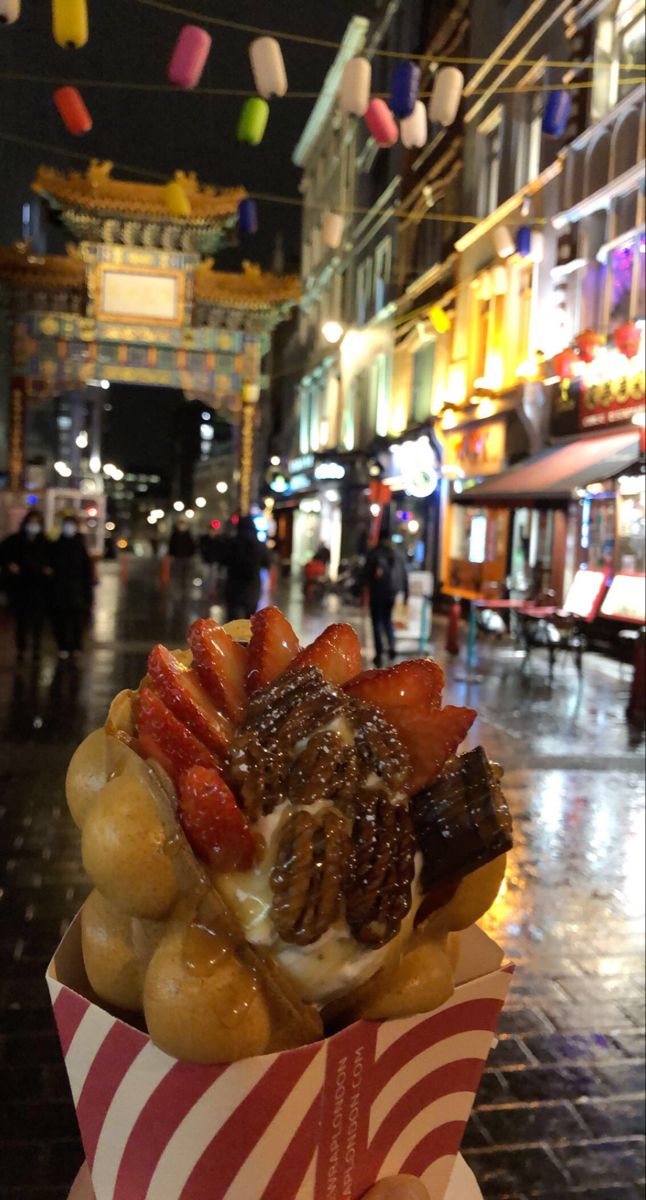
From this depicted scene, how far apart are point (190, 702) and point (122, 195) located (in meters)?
23.0

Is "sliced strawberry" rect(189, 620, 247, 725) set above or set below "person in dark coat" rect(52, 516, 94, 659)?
above

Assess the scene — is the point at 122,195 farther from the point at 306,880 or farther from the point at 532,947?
the point at 306,880

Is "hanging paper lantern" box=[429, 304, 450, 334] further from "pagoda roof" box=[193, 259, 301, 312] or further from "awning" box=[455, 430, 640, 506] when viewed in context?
"awning" box=[455, 430, 640, 506]

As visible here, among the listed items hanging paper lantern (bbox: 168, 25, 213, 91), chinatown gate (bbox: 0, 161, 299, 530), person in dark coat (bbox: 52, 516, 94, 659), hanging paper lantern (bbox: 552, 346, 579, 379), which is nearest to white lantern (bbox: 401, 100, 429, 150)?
hanging paper lantern (bbox: 168, 25, 213, 91)

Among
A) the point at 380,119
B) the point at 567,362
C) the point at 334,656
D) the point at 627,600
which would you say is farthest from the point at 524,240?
the point at 334,656

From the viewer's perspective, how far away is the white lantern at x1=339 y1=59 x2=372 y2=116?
8414 millimetres

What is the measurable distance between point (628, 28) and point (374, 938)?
16.7 m

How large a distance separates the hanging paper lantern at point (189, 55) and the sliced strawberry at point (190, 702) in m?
7.48

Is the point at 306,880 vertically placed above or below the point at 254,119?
below

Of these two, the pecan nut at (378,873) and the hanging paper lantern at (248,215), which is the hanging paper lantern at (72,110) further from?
the pecan nut at (378,873)

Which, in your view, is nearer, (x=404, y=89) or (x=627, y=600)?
(x=404, y=89)

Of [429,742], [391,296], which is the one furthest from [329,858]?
[391,296]

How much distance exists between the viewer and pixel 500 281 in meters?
18.9

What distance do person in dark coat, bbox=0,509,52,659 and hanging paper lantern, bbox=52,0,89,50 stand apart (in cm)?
625
